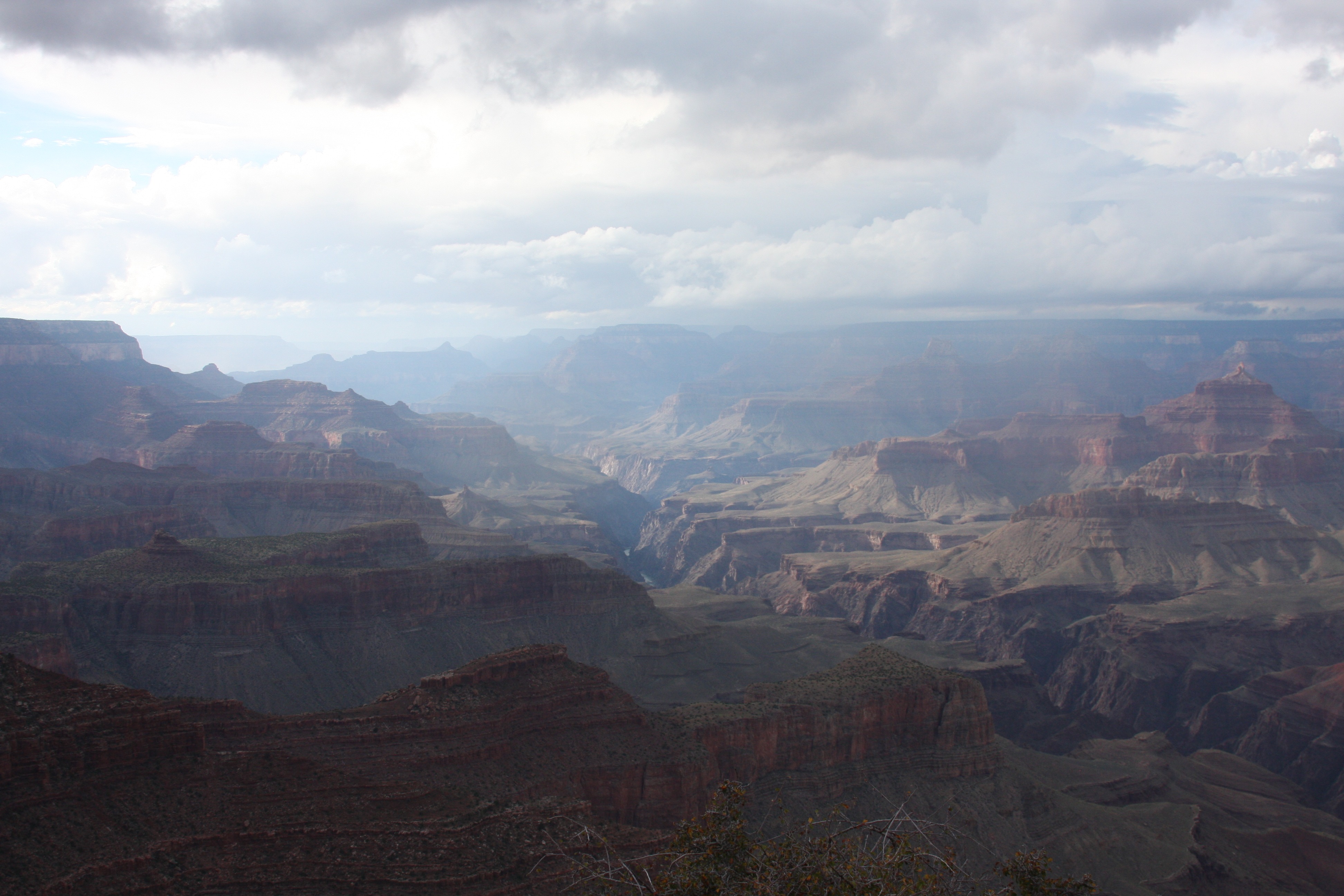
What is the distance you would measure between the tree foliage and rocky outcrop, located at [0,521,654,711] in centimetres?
6096

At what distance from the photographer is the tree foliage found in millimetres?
26844

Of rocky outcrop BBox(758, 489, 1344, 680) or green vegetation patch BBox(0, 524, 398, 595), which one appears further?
rocky outcrop BBox(758, 489, 1344, 680)

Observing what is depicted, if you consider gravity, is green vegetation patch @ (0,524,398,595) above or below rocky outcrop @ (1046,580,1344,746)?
above

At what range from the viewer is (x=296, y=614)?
308ft

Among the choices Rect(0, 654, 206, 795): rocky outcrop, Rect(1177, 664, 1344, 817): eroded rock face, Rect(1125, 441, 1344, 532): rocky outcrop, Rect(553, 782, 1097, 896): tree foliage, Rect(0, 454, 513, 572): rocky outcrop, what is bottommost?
Rect(1177, 664, 1344, 817): eroded rock face

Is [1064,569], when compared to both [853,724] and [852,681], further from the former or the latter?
[853,724]

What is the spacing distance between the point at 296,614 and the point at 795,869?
74.3 m

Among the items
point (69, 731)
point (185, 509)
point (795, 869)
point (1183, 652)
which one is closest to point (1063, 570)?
point (1183, 652)

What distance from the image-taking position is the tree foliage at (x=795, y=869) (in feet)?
88.1

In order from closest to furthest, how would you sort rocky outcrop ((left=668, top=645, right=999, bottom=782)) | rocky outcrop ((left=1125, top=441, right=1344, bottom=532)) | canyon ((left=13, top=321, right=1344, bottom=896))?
canyon ((left=13, top=321, right=1344, bottom=896)), rocky outcrop ((left=668, top=645, right=999, bottom=782)), rocky outcrop ((left=1125, top=441, right=1344, bottom=532))

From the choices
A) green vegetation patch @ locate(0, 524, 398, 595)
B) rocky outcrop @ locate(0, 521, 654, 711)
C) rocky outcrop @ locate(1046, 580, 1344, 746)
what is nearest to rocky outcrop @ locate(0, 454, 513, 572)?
green vegetation patch @ locate(0, 524, 398, 595)

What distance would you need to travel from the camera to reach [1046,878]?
2920 centimetres

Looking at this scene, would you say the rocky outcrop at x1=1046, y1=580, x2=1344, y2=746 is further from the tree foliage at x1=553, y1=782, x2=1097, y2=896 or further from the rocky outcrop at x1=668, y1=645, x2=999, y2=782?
the tree foliage at x1=553, y1=782, x2=1097, y2=896

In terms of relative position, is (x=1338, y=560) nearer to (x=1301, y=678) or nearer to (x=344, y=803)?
(x=1301, y=678)
